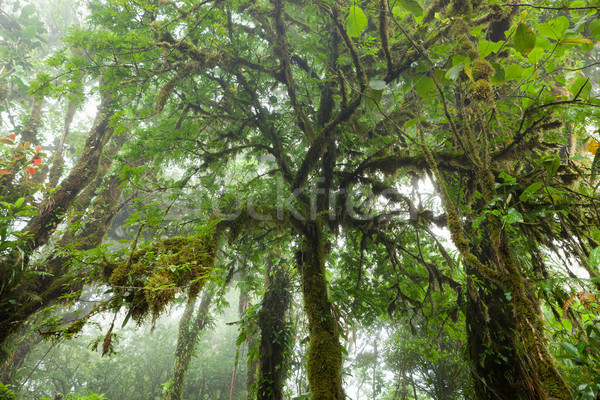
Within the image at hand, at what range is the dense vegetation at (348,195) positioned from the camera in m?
1.84

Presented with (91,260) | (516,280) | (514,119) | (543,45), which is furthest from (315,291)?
(514,119)

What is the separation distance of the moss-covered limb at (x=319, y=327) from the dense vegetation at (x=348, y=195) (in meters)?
0.02

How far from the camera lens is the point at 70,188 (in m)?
6.13

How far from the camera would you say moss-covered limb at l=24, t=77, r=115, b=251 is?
5163mm

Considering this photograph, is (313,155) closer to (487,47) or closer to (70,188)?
(487,47)

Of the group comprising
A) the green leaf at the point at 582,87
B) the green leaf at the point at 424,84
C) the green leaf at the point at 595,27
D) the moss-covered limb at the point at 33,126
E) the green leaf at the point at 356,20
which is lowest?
the green leaf at the point at 582,87

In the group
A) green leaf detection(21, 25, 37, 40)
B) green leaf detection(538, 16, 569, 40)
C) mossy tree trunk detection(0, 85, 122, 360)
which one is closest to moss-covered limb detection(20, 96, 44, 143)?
green leaf detection(21, 25, 37, 40)

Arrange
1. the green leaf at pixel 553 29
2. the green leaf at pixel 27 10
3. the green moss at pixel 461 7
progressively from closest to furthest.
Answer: the green leaf at pixel 553 29 → the green moss at pixel 461 7 → the green leaf at pixel 27 10

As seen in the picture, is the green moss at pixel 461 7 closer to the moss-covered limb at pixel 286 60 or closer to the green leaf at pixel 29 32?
the moss-covered limb at pixel 286 60

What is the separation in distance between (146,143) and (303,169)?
2929 mm

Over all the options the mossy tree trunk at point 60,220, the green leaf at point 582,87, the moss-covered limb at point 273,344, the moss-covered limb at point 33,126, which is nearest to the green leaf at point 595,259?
the green leaf at point 582,87

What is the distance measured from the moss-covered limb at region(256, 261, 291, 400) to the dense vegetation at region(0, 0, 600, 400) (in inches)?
1.2

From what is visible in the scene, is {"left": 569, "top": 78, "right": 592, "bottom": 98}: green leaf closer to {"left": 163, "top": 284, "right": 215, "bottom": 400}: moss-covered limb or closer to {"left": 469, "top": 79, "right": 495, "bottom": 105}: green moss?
{"left": 469, "top": 79, "right": 495, "bottom": 105}: green moss

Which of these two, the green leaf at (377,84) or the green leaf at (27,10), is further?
the green leaf at (27,10)
